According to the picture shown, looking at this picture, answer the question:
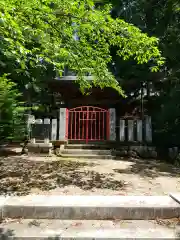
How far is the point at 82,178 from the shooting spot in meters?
4.48

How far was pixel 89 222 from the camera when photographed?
272cm

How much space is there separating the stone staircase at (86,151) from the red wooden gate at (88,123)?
1.89 feet

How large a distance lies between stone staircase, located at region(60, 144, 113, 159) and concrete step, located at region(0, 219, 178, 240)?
419cm

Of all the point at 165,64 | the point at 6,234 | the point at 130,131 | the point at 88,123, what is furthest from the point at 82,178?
the point at 165,64

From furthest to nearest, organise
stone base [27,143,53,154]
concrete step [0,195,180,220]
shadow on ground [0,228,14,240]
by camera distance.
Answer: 1. stone base [27,143,53,154]
2. concrete step [0,195,180,220]
3. shadow on ground [0,228,14,240]

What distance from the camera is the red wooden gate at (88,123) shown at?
8.21 m

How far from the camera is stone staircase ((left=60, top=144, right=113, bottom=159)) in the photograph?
22.7 feet

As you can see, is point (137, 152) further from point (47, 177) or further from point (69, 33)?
point (69, 33)

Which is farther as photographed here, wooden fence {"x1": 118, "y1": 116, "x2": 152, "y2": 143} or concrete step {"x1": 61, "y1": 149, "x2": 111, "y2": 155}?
wooden fence {"x1": 118, "y1": 116, "x2": 152, "y2": 143}

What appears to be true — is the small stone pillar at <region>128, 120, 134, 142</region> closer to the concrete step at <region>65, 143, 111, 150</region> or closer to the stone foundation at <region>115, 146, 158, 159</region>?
the stone foundation at <region>115, 146, 158, 159</region>

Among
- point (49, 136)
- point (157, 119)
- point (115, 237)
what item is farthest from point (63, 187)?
point (157, 119)

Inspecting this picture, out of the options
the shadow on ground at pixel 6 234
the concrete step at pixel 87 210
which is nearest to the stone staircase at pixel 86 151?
the concrete step at pixel 87 210

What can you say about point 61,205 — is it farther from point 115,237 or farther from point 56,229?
point 115,237

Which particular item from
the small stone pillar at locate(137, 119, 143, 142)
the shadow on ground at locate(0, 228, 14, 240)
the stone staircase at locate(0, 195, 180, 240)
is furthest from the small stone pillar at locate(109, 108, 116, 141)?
the shadow on ground at locate(0, 228, 14, 240)
